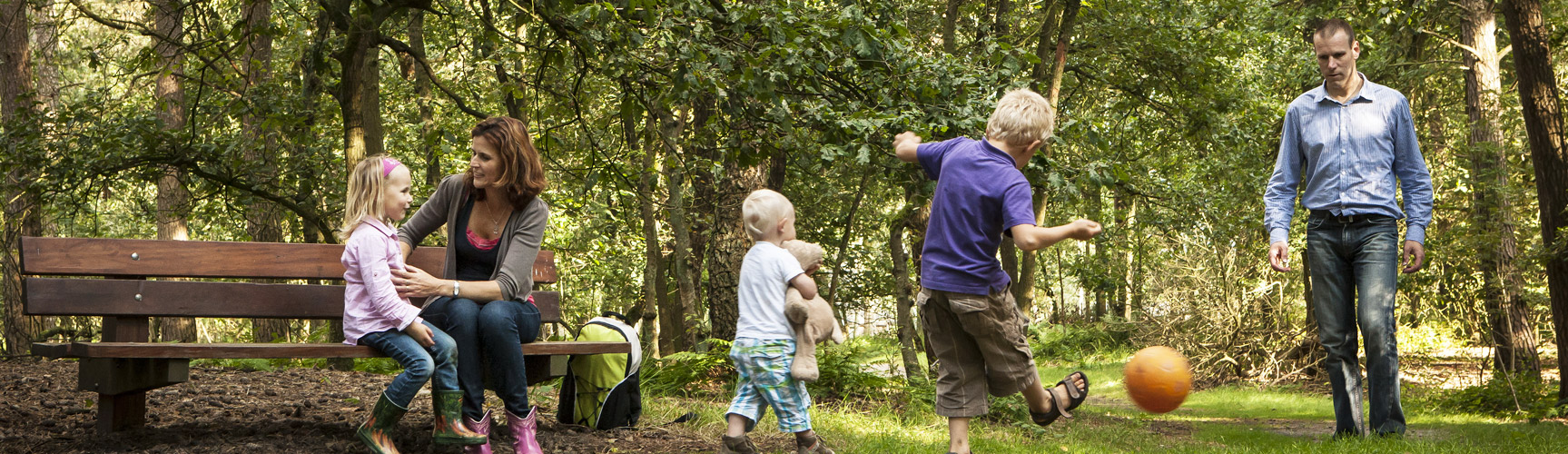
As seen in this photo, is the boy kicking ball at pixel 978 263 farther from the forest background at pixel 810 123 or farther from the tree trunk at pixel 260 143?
the tree trunk at pixel 260 143

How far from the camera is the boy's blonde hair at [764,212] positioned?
4.26 metres

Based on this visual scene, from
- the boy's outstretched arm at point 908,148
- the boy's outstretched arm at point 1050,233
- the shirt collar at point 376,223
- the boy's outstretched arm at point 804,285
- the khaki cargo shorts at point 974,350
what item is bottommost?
the khaki cargo shorts at point 974,350

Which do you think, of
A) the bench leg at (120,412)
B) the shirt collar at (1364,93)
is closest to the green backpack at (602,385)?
the bench leg at (120,412)

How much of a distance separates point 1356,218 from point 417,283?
158 inches

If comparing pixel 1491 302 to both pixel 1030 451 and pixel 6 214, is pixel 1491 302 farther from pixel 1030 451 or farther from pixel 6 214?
pixel 6 214

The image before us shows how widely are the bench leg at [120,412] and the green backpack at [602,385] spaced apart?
1.85 m

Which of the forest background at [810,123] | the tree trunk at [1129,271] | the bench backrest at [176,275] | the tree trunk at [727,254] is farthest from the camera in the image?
the tree trunk at [1129,271]

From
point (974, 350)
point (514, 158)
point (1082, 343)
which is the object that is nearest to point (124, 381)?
point (514, 158)

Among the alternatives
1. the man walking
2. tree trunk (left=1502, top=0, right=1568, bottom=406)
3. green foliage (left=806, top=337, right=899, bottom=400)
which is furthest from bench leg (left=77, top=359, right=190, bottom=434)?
tree trunk (left=1502, top=0, right=1568, bottom=406)

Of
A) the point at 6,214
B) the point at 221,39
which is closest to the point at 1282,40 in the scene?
the point at 221,39

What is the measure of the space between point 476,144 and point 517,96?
3249 millimetres

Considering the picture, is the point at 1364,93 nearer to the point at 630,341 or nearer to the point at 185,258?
the point at 630,341

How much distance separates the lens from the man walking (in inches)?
183

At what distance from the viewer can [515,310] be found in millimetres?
4324
